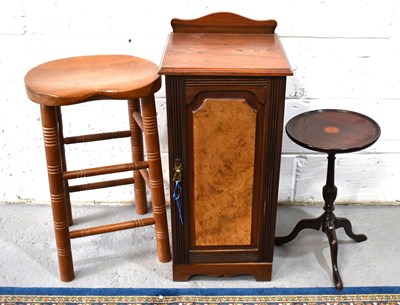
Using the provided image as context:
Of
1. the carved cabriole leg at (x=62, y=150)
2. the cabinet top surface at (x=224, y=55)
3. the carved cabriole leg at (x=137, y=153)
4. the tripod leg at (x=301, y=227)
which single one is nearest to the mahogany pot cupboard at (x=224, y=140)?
the cabinet top surface at (x=224, y=55)

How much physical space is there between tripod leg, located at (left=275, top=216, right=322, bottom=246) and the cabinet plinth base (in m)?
0.24

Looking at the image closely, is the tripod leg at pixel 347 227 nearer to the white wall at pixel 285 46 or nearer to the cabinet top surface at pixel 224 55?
the white wall at pixel 285 46

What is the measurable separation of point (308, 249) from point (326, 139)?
58cm

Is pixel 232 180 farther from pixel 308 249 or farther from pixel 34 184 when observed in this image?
pixel 34 184

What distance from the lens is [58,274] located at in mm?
2207

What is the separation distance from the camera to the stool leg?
198cm

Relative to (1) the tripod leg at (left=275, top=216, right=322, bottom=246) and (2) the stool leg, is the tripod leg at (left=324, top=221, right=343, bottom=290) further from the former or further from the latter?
(2) the stool leg

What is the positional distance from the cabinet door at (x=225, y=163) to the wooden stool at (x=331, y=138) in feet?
0.61

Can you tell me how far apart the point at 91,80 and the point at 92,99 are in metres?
0.09

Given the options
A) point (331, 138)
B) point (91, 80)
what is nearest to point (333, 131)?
point (331, 138)

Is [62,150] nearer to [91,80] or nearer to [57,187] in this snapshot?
[57,187]

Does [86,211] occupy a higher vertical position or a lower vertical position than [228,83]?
lower

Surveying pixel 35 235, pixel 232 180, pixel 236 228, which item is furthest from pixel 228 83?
pixel 35 235

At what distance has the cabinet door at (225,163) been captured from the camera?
180 centimetres
